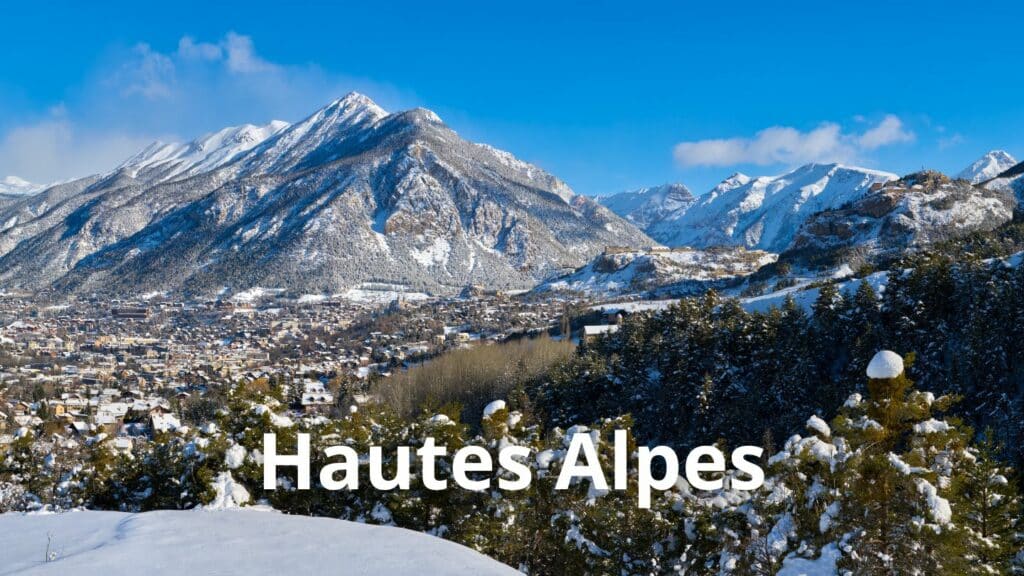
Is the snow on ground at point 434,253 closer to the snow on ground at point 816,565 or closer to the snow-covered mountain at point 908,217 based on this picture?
the snow-covered mountain at point 908,217

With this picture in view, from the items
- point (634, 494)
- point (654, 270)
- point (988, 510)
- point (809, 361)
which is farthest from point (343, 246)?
point (988, 510)

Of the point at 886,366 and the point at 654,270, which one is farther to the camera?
the point at 654,270

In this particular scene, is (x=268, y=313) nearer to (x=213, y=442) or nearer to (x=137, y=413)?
(x=137, y=413)

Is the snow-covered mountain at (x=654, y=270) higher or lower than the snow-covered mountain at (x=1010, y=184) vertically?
lower

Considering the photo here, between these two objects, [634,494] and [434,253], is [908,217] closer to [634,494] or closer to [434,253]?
[634,494]

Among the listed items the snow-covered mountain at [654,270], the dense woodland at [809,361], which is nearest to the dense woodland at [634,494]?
the dense woodland at [809,361]

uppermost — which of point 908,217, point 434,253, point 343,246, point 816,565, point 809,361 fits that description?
point 434,253

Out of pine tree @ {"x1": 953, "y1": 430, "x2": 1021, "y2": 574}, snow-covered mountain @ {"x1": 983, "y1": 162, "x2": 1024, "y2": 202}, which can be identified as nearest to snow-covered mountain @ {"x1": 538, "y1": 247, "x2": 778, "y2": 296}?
snow-covered mountain @ {"x1": 983, "y1": 162, "x2": 1024, "y2": 202}
